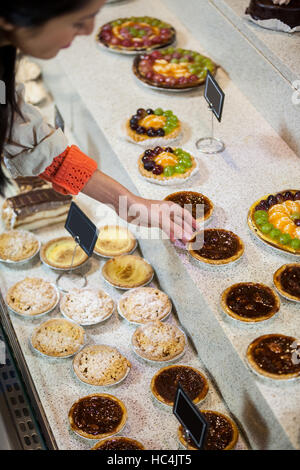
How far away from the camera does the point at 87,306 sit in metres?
2.63

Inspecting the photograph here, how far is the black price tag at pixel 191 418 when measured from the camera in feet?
5.99

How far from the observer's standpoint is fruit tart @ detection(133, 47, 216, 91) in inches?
137

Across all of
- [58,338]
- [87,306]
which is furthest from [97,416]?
[87,306]

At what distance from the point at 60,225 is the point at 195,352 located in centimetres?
112

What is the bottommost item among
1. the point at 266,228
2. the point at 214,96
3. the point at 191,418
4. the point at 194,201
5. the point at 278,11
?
the point at 191,418

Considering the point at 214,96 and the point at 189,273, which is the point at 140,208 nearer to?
the point at 189,273

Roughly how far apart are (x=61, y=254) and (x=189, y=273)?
0.84 meters

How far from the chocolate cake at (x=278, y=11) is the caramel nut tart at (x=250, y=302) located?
1.65 metres

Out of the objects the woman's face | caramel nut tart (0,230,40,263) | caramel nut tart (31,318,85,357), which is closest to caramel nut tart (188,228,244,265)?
caramel nut tart (31,318,85,357)

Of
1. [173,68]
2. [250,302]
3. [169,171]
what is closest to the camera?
[250,302]

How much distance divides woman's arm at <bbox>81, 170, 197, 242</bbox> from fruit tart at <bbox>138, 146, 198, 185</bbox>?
0.37m

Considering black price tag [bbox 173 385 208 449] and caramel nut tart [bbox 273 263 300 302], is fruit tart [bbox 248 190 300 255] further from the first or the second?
black price tag [bbox 173 385 208 449]

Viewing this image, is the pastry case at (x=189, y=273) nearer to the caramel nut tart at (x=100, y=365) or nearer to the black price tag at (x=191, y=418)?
the caramel nut tart at (x=100, y=365)
